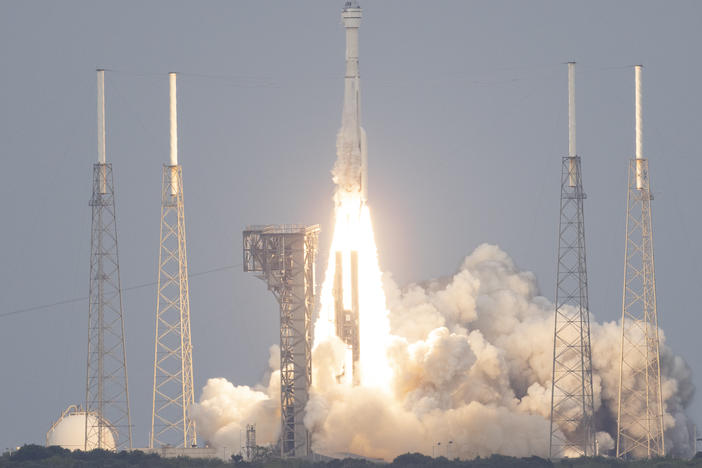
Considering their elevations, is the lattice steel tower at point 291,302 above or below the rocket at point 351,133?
below

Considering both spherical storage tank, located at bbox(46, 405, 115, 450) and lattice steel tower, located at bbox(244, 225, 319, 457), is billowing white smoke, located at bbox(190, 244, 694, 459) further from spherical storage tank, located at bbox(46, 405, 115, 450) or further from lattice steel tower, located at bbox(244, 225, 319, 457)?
spherical storage tank, located at bbox(46, 405, 115, 450)

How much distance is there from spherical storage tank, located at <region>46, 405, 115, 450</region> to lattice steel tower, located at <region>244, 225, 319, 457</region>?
28.9 feet

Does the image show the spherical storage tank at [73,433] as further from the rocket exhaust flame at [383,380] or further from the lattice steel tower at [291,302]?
the lattice steel tower at [291,302]

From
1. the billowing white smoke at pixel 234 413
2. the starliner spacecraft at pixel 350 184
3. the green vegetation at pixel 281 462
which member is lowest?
the green vegetation at pixel 281 462

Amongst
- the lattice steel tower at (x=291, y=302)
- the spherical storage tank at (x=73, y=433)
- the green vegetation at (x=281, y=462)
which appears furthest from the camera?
the spherical storage tank at (x=73, y=433)

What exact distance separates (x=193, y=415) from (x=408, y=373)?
10.4m

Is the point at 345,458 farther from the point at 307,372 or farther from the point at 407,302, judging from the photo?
the point at 407,302

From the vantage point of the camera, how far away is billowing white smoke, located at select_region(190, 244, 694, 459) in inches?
4515

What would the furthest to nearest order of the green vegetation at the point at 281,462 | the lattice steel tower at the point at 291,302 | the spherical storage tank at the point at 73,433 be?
the spherical storage tank at the point at 73,433
the lattice steel tower at the point at 291,302
the green vegetation at the point at 281,462

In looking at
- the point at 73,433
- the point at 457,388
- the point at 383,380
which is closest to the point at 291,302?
the point at 383,380

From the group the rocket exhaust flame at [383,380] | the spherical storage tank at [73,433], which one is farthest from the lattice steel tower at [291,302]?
the spherical storage tank at [73,433]

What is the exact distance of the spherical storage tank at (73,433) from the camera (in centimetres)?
11750

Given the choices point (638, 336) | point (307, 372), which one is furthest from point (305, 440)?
point (638, 336)

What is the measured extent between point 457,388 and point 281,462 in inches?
388
